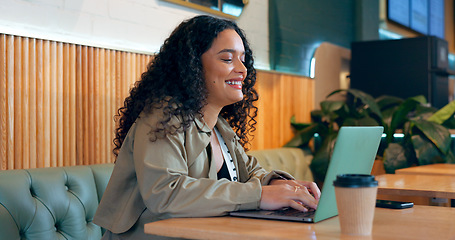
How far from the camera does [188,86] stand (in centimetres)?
158

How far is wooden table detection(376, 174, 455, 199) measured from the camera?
6.35ft

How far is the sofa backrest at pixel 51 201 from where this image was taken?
→ 1.70m

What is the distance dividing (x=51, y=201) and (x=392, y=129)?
7.95 ft

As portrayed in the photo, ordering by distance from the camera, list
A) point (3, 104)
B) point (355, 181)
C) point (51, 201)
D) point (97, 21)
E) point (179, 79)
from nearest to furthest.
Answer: point (355, 181), point (179, 79), point (51, 201), point (3, 104), point (97, 21)

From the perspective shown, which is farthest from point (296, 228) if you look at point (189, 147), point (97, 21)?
point (97, 21)

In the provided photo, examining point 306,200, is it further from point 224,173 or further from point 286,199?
point 224,173

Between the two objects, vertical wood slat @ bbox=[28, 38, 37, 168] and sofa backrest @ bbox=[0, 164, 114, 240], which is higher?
vertical wood slat @ bbox=[28, 38, 37, 168]

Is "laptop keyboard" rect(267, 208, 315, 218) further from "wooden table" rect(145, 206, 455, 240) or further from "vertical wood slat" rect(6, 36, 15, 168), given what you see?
"vertical wood slat" rect(6, 36, 15, 168)

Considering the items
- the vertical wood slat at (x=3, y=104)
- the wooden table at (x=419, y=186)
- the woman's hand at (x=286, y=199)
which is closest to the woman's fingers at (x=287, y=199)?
the woman's hand at (x=286, y=199)

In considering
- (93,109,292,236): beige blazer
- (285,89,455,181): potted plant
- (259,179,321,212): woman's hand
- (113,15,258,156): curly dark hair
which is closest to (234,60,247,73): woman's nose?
(113,15,258,156): curly dark hair

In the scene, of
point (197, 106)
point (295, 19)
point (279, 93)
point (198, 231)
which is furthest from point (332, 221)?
point (295, 19)

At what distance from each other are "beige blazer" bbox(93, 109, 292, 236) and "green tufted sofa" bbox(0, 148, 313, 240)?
1.21ft

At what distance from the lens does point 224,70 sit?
1.64 m

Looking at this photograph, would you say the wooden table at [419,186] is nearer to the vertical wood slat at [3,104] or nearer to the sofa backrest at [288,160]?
the sofa backrest at [288,160]
